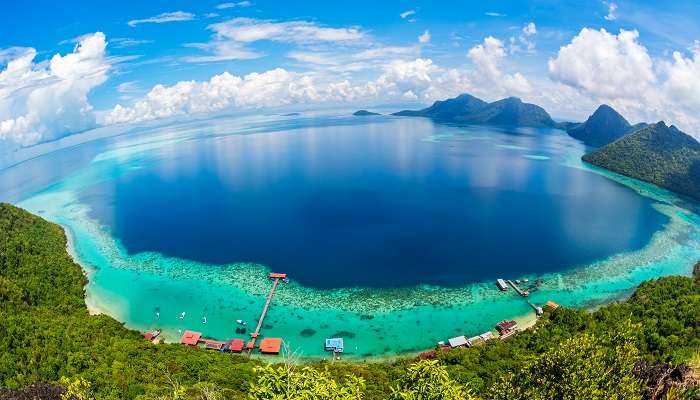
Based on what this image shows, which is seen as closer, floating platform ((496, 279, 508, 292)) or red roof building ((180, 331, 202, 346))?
red roof building ((180, 331, 202, 346))

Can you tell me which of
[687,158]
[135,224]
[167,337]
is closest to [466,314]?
[167,337]

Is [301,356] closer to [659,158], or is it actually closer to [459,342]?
[459,342]

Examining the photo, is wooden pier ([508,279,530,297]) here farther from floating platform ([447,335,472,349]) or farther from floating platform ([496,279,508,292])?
floating platform ([447,335,472,349])

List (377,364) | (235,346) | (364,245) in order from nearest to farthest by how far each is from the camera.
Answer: (377,364) < (235,346) < (364,245)

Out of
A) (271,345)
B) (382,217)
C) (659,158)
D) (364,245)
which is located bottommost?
(271,345)

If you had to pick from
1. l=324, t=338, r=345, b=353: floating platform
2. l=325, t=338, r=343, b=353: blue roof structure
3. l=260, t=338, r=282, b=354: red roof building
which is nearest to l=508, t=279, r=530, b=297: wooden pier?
l=324, t=338, r=345, b=353: floating platform

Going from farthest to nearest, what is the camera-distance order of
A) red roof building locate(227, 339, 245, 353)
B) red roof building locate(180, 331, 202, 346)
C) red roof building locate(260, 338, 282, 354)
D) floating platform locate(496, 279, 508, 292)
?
floating platform locate(496, 279, 508, 292) < red roof building locate(180, 331, 202, 346) < red roof building locate(227, 339, 245, 353) < red roof building locate(260, 338, 282, 354)

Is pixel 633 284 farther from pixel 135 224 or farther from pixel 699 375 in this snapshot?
pixel 135 224

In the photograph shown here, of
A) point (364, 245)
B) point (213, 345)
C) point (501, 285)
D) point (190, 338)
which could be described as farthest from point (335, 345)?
point (364, 245)
